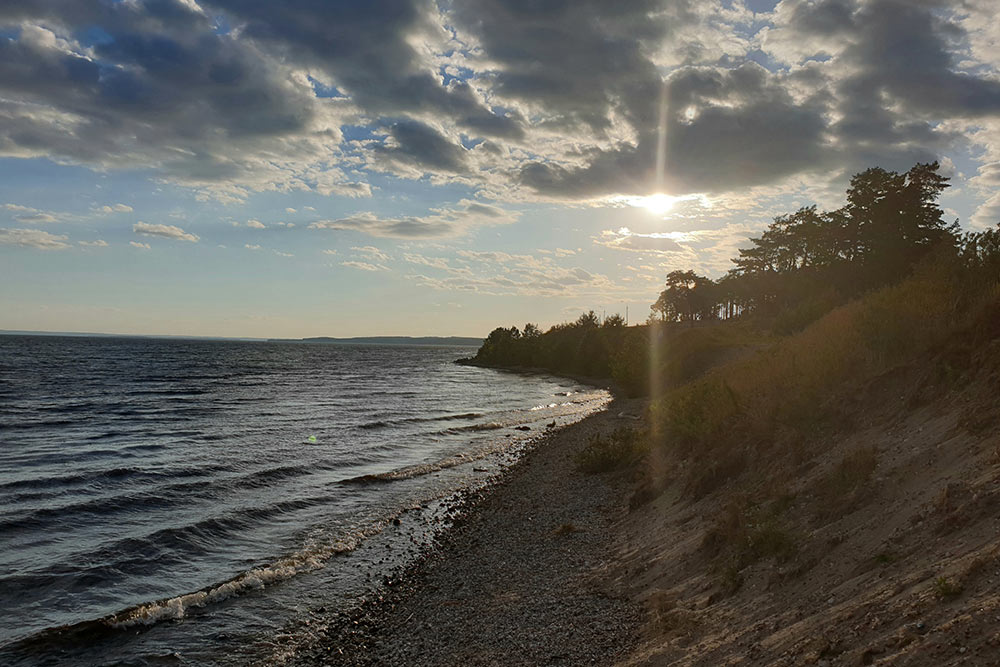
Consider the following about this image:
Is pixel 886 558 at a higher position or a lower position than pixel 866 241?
lower

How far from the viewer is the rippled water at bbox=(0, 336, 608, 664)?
12.2 m

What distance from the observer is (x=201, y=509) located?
66.6 ft

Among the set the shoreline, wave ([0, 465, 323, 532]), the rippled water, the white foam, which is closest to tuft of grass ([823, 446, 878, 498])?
the shoreline

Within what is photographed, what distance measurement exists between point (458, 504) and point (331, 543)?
5.37m

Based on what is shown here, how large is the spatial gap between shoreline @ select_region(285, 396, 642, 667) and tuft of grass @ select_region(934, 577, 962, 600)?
4483 millimetres

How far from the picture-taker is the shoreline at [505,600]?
9773mm

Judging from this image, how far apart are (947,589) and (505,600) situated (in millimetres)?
8223

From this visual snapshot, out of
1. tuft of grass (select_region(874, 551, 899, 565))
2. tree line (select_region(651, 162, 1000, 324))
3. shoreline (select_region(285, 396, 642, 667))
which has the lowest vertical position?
shoreline (select_region(285, 396, 642, 667))

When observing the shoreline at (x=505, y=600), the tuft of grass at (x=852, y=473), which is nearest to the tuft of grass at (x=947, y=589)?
the tuft of grass at (x=852, y=473)

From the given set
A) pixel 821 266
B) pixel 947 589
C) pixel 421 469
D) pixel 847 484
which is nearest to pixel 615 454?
pixel 421 469

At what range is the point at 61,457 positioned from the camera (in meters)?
27.9

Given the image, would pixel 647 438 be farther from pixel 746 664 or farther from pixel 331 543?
pixel 746 664

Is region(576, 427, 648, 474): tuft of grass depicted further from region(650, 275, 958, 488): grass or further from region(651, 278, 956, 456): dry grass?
region(650, 275, 958, 488): grass

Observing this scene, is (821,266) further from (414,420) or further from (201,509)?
(201,509)
